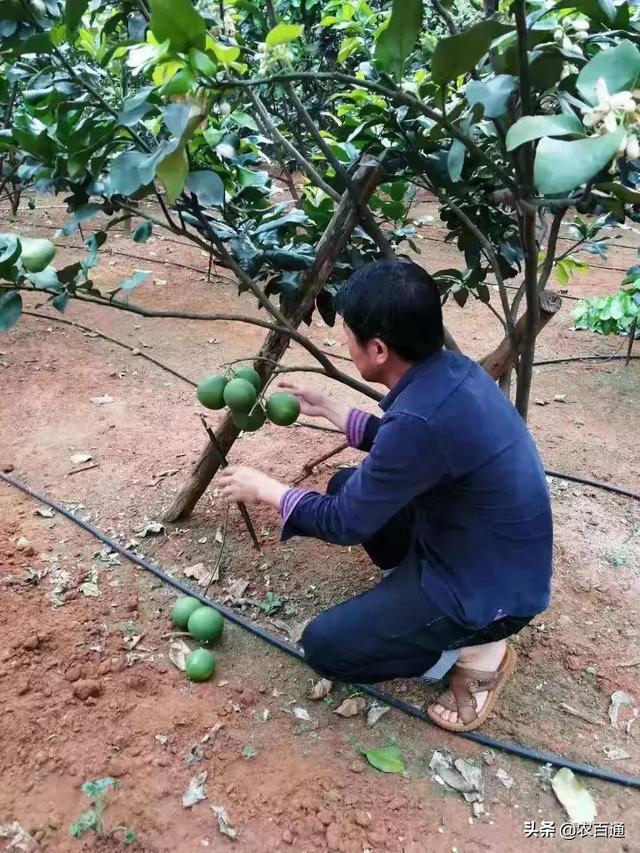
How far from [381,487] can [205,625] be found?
2.64ft

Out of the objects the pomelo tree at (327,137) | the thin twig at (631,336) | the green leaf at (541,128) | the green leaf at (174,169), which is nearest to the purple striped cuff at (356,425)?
the pomelo tree at (327,137)

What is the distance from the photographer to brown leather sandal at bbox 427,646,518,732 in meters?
1.87

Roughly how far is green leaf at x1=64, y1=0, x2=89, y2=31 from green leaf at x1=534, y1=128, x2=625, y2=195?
3.65 feet

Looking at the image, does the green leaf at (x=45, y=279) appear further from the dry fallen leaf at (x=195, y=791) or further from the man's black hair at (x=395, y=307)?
the dry fallen leaf at (x=195, y=791)

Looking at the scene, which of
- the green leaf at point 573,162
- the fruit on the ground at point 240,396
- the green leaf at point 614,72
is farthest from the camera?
the fruit on the ground at point 240,396

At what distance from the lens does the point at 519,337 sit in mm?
2193

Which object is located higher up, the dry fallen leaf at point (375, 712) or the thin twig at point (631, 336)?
the thin twig at point (631, 336)

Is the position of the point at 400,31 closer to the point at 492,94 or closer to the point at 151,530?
the point at 492,94

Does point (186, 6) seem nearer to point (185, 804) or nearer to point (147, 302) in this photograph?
point (185, 804)

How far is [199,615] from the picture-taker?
2.08m

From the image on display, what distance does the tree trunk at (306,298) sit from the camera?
6.53 ft

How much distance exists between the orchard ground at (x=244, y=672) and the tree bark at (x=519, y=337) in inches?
27.6

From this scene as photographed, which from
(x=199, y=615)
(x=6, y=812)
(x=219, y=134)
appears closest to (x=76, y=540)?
(x=199, y=615)

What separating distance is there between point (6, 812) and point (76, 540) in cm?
107
